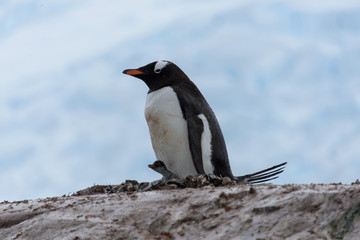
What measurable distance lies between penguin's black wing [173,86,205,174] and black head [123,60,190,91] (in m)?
0.31

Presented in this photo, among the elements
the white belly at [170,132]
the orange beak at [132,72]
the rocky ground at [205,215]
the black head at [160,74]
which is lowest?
the rocky ground at [205,215]

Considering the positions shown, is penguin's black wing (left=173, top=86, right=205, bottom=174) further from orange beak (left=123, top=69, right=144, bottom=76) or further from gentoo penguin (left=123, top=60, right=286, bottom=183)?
orange beak (left=123, top=69, right=144, bottom=76)

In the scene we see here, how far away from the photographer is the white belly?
8.23 meters

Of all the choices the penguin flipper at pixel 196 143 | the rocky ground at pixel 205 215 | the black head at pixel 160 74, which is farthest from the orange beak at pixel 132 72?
the rocky ground at pixel 205 215

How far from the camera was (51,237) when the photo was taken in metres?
5.72

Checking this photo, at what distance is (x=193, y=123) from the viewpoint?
818cm

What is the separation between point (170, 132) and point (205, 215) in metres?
3.03

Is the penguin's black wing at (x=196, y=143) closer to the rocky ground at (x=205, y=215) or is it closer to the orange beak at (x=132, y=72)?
the orange beak at (x=132, y=72)

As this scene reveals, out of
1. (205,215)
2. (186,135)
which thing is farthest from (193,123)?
(205,215)

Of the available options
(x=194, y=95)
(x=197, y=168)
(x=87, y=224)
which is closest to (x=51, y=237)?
(x=87, y=224)

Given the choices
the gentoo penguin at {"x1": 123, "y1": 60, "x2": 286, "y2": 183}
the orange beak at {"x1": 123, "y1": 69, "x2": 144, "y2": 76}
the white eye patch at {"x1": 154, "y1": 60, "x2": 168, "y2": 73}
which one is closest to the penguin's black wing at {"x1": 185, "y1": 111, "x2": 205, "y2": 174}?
the gentoo penguin at {"x1": 123, "y1": 60, "x2": 286, "y2": 183}

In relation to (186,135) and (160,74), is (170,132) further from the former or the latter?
(160,74)

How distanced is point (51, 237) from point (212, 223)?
159cm

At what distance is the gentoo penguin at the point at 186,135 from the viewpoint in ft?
26.8
